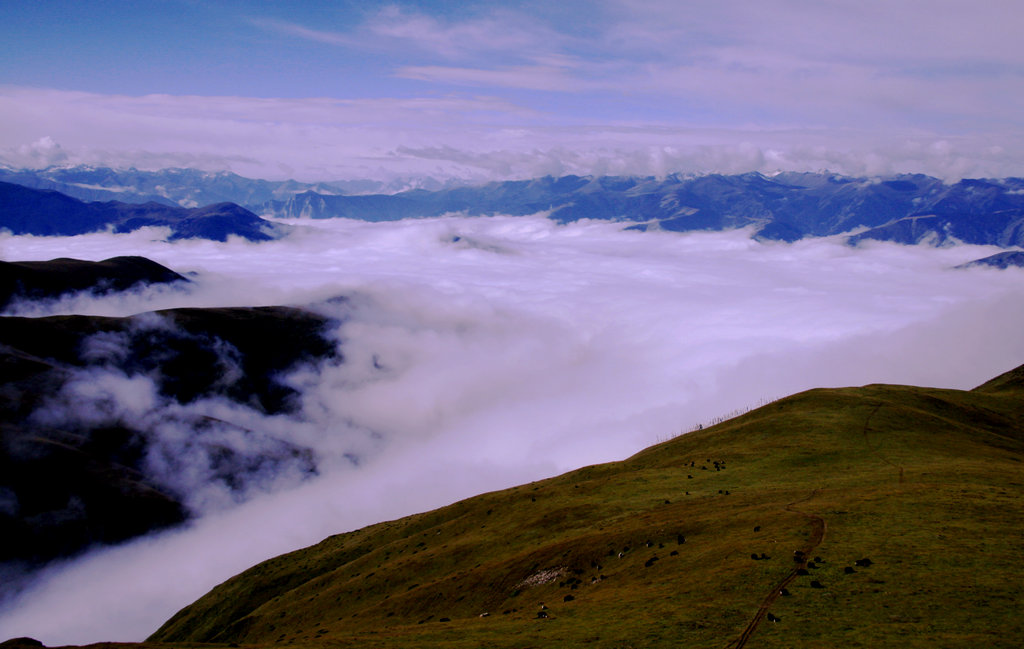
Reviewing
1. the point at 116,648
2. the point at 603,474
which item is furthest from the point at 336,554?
the point at 116,648

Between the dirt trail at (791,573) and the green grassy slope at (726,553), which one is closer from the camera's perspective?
the dirt trail at (791,573)

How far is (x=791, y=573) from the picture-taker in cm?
3878

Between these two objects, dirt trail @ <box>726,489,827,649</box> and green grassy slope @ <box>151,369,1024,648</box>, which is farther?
green grassy slope @ <box>151,369,1024,648</box>

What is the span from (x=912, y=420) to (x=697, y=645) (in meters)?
76.0

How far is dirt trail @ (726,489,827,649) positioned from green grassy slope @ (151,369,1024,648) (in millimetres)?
144

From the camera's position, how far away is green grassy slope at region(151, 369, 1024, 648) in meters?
33.9

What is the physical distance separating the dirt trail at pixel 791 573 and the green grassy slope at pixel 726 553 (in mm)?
144

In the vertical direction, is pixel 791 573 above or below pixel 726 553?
above

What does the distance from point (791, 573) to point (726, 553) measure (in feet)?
20.2

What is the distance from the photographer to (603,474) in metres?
93.1

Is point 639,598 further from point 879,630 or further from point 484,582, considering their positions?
point 484,582

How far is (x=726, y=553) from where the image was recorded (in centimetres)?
4444

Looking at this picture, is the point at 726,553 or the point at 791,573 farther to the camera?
the point at 726,553

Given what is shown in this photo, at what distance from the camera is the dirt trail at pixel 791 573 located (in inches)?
1251
